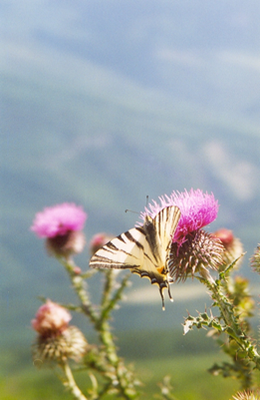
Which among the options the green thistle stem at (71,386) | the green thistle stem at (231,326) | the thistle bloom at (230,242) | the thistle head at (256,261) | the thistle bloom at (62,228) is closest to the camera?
the green thistle stem at (231,326)

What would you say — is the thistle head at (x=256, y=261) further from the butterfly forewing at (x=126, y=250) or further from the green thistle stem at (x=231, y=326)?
the butterfly forewing at (x=126, y=250)

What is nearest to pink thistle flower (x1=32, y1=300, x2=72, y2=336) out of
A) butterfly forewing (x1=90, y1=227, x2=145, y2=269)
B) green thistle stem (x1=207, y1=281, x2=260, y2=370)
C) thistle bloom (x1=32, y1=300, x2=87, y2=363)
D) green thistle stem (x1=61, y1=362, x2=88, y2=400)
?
thistle bloom (x1=32, y1=300, x2=87, y2=363)

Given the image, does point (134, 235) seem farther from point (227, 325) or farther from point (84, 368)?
point (84, 368)

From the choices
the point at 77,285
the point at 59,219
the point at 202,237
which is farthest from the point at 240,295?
the point at 59,219

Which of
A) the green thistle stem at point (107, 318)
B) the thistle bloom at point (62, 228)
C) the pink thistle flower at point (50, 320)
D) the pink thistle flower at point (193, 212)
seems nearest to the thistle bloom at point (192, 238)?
the pink thistle flower at point (193, 212)

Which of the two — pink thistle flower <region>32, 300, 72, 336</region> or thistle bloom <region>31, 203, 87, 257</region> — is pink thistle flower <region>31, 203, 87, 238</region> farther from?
pink thistle flower <region>32, 300, 72, 336</region>

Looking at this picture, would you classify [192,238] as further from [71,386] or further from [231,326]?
[71,386]
